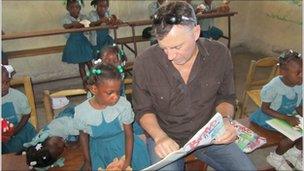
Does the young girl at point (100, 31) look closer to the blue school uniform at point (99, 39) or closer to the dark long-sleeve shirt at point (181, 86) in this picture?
the blue school uniform at point (99, 39)

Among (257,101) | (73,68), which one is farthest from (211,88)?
(73,68)

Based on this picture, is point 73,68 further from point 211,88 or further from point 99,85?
point 211,88

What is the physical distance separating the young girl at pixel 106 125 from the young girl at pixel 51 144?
173mm

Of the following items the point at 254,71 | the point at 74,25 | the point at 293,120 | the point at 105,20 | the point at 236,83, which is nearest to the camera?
the point at 293,120

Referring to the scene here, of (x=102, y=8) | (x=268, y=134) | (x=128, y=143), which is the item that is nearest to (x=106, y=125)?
(x=128, y=143)

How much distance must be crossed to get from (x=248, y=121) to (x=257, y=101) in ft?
2.74

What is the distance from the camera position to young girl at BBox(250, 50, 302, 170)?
9.75 feet

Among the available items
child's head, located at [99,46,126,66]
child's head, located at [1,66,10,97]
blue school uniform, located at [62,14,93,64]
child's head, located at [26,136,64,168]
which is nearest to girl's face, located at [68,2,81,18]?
blue school uniform, located at [62,14,93,64]

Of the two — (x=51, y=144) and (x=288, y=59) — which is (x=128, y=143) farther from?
(x=288, y=59)

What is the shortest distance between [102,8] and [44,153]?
3483 mm

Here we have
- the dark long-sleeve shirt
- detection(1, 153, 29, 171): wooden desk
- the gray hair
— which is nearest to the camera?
the gray hair

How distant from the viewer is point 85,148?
2.54m

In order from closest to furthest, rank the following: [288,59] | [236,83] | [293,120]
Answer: [293,120]
[288,59]
[236,83]

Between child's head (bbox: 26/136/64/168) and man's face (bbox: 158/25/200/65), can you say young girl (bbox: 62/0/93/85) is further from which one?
man's face (bbox: 158/25/200/65)
